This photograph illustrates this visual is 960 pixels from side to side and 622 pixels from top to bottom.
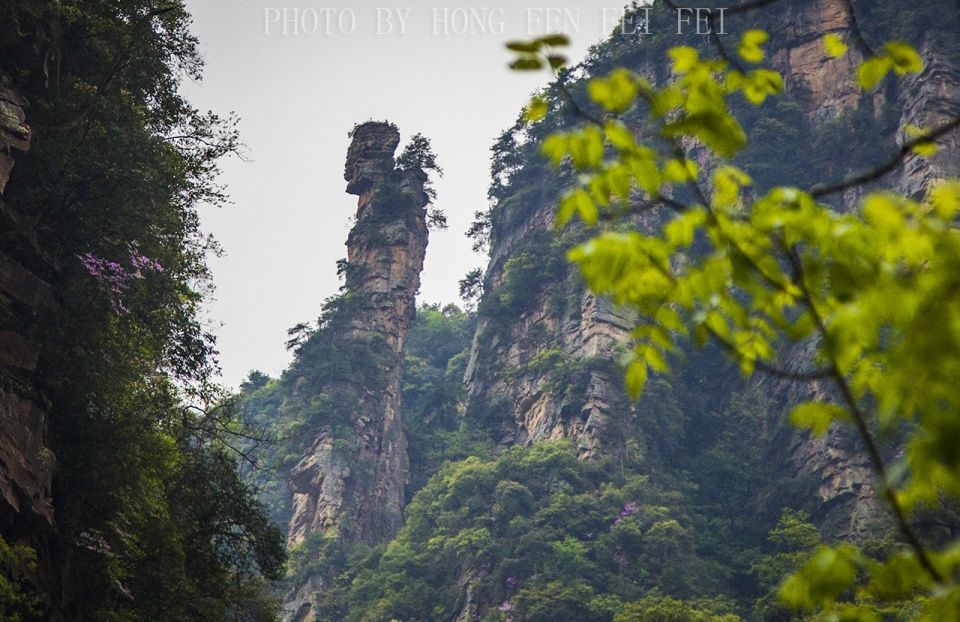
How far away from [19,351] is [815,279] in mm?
11439

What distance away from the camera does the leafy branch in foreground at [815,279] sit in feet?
5.19

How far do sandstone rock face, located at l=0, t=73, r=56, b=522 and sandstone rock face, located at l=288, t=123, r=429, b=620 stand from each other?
79.9 feet

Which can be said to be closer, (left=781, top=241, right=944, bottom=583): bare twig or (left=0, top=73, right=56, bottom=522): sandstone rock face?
(left=781, top=241, right=944, bottom=583): bare twig

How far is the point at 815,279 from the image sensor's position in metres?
1.95

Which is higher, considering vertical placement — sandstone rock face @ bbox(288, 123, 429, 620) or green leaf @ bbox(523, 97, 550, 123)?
sandstone rock face @ bbox(288, 123, 429, 620)

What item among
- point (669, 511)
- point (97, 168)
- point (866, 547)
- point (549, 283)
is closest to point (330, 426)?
point (549, 283)

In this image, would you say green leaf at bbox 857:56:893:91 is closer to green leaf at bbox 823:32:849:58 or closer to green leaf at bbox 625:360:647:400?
green leaf at bbox 823:32:849:58

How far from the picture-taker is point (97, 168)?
13.2m

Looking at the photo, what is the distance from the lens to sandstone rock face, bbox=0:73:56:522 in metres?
10.1

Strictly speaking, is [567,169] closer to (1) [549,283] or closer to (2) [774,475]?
(1) [549,283]

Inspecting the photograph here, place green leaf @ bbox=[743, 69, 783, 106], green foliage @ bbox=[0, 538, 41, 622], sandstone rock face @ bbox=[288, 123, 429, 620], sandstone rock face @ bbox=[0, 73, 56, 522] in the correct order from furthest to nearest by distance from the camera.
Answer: sandstone rock face @ bbox=[288, 123, 429, 620] → sandstone rock face @ bbox=[0, 73, 56, 522] → green foliage @ bbox=[0, 538, 41, 622] → green leaf @ bbox=[743, 69, 783, 106]

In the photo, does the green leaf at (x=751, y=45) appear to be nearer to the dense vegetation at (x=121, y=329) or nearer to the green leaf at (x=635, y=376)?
the green leaf at (x=635, y=376)

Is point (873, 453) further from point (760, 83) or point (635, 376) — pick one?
point (760, 83)

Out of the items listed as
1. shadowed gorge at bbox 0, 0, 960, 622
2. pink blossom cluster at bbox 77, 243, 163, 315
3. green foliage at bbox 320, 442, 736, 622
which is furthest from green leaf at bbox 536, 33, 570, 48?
green foliage at bbox 320, 442, 736, 622
